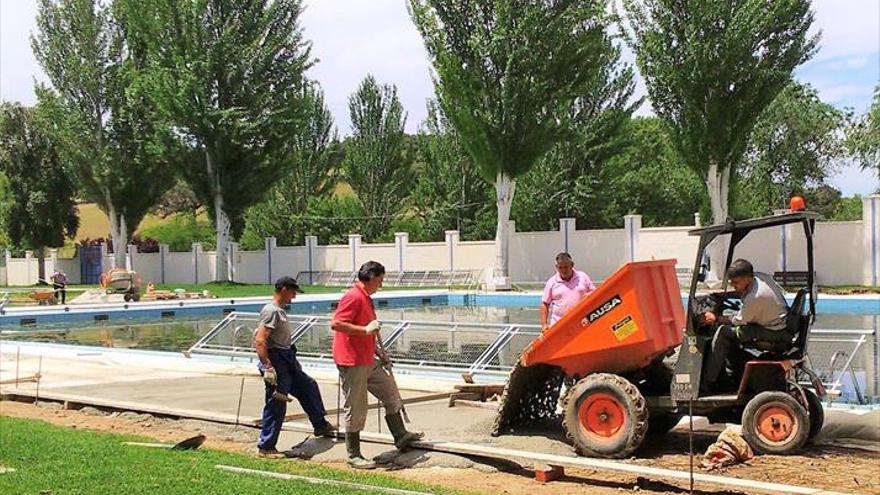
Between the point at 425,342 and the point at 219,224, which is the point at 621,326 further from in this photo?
the point at 219,224

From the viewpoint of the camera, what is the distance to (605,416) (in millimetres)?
8141

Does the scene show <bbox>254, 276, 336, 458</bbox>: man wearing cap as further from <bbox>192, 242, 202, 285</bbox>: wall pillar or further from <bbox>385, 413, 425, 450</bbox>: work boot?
<bbox>192, 242, 202, 285</bbox>: wall pillar

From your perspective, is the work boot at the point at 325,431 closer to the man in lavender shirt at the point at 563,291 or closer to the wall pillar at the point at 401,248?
the man in lavender shirt at the point at 563,291

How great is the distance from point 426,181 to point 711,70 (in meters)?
22.7

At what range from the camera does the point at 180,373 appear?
14.8m

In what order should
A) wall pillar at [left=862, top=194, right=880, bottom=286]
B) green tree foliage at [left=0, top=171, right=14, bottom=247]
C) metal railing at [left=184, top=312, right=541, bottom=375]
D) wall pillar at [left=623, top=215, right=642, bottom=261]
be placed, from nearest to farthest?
metal railing at [left=184, top=312, right=541, bottom=375] → wall pillar at [left=862, top=194, right=880, bottom=286] → wall pillar at [left=623, top=215, right=642, bottom=261] → green tree foliage at [left=0, top=171, right=14, bottom=247]

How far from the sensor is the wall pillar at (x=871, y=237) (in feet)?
107

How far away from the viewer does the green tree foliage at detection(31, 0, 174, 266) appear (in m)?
47.0

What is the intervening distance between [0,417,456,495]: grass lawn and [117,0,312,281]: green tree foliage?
114ft

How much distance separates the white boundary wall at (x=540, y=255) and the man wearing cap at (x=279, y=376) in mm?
22003

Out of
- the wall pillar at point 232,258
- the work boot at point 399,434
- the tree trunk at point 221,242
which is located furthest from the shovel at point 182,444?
the wall pillar at point 232,258

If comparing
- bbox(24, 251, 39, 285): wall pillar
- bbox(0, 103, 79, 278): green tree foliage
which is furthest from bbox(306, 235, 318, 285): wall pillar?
bbox(24, 251, 39, 285): wall pillar

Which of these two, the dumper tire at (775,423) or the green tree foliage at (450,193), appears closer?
the dumper tire at (775,423)

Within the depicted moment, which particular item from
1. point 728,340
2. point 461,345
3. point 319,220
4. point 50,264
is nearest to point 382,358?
point 728,340
